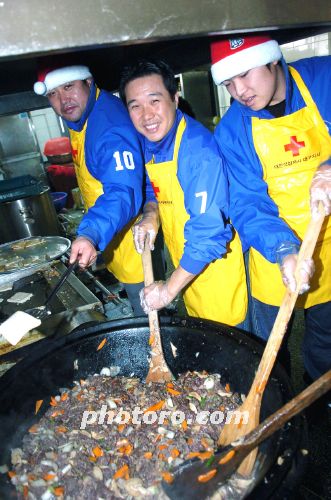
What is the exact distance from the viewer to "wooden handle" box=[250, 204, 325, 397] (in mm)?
1183

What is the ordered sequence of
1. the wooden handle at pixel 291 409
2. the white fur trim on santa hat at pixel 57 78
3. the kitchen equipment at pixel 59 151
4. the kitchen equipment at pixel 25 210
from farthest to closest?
1. the kitchen equipment at pixel 59 151
2. the kitchen equipment at pixel 25 210
3. the white fur trim on santa hat at pixel 57 78
4. the wooden handle at pixel 291 409

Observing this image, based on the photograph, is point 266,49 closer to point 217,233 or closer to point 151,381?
point 217,233

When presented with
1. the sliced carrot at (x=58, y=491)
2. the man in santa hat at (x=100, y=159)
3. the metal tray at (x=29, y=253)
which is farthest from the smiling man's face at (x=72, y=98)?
the sliced carrot at (x=58, y=491)

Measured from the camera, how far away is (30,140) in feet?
30.7

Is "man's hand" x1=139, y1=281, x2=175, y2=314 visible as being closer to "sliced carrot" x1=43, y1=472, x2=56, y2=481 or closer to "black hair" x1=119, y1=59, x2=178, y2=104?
"sliced carrot" x1=43, y1=472, x2=56, y2=481

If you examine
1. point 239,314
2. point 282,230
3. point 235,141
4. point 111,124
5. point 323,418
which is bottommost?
point 323,418

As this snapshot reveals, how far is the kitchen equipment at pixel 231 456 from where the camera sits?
891 millimetres

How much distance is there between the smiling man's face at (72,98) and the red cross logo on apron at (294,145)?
1.54m

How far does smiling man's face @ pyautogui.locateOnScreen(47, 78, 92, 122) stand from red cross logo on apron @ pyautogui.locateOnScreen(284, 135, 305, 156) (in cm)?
154

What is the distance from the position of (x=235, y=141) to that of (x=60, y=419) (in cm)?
172

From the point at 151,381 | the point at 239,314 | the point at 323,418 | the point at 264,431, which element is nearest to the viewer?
the point at 264,431

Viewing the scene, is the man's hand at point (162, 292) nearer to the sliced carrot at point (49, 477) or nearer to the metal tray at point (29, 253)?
the sliced carrot at point (49, 477)

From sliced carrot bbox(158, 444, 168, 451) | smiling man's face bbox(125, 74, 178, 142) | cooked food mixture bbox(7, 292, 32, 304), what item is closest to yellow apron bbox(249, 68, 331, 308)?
smiling man's face bbox(125, 74, 178, 142)

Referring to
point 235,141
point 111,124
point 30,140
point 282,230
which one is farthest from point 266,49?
point 30,140
